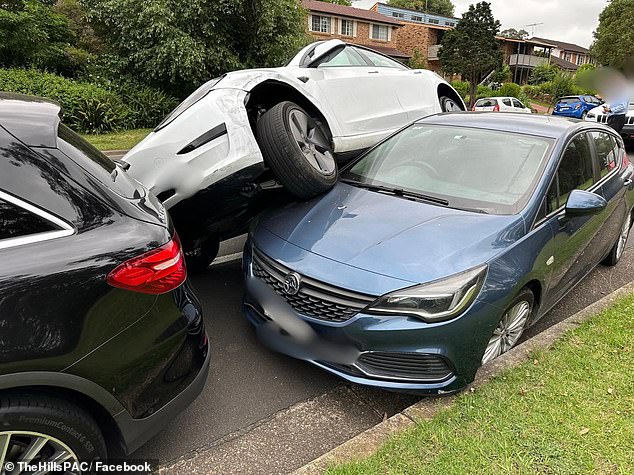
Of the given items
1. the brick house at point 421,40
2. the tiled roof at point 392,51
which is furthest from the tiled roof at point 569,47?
the tiled roof at point 392,51

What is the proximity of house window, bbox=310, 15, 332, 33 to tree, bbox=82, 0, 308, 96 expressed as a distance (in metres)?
19.4

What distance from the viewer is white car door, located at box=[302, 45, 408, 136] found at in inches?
175

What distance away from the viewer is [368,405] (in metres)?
2.74

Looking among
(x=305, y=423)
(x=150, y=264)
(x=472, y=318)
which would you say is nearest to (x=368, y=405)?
(x=305, y=423)

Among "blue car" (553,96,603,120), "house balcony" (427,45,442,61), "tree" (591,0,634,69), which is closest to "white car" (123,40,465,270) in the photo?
"blue car" (553,96,603,120)

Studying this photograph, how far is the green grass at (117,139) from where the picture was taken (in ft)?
36.6

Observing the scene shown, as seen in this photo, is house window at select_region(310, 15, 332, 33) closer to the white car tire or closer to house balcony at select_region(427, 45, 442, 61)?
house balcony at select_region(427, 45, 442, 61)

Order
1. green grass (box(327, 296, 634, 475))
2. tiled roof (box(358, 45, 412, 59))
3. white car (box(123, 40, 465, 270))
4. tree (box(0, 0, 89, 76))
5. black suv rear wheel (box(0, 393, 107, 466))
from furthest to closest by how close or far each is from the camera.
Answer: tiled roof (box(358, 45, 412, 59)) → tree (box(0, 0, 89, 76)) → white car (box(123, 40, 465, 270)) → green grass (box(327, 296, 634, 475)) → black suv rear wheel (box(0, 393, 107, 466))

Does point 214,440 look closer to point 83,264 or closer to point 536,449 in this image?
point 83,264

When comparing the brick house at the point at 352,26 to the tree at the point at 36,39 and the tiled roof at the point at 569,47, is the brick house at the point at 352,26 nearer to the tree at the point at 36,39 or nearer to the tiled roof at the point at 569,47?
the tree at the point at 36,39

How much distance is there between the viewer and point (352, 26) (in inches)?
A: 1438

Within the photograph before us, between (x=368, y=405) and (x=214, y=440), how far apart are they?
0.87 metres

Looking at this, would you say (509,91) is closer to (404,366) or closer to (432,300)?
(432,300)

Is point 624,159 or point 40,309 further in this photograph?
point 624,159
